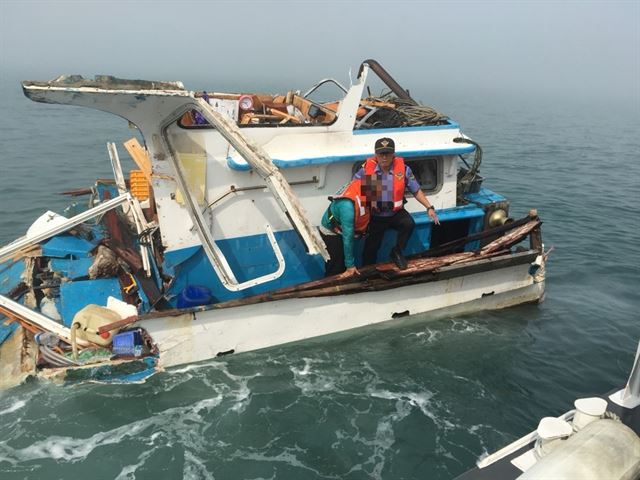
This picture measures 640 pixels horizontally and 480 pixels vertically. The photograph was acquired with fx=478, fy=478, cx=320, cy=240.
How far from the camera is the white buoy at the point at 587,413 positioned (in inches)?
129

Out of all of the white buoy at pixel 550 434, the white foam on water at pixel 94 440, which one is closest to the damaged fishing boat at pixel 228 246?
the white foam on water at pixel 94 440

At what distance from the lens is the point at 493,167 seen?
18.5m

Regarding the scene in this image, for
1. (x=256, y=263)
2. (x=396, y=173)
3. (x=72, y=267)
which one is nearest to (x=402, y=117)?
(x=396, y=173)

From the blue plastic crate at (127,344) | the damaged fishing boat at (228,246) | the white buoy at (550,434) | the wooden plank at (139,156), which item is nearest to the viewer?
the white buoy at (550,434)

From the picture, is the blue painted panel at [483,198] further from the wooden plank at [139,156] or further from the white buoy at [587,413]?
the wooden plank at [139,156]

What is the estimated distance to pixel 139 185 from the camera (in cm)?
659

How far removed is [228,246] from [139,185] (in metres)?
1.69

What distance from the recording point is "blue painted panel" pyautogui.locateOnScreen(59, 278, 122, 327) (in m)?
5.76

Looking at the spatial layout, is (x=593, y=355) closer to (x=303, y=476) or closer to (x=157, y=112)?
(x=303, y=476)

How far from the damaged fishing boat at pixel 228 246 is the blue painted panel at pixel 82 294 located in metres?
0.02

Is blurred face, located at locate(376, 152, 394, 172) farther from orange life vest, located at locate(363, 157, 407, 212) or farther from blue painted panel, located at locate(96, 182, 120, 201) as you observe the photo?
blue painted panel, located at locate(96, 182, 120, 201)

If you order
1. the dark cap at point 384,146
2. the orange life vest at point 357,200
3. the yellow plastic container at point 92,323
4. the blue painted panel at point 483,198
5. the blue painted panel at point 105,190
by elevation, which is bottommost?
the yellow plastic container at point 92,323

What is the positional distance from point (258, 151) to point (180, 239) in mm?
1574

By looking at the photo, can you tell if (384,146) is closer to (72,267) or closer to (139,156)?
(139,156)
